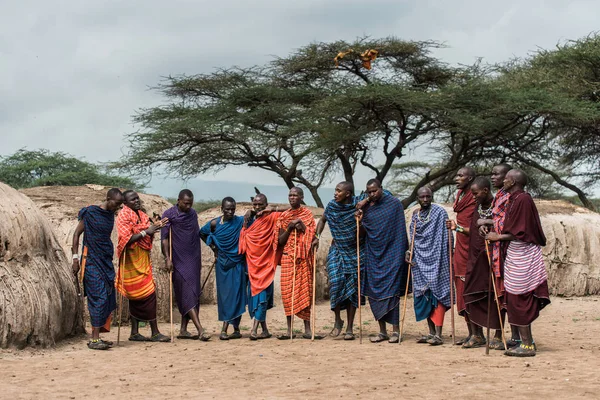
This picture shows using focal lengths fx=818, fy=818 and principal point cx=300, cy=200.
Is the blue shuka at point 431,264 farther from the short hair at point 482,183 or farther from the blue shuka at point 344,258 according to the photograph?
the short hair at point 482,183

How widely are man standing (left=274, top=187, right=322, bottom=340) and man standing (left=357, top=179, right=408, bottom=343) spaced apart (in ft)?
2.44

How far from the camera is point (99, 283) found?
9.37 m

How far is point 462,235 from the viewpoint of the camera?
30.7ft

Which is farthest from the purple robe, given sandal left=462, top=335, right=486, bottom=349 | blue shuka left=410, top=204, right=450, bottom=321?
sandal left=462, top=335, right=486, bottom=349

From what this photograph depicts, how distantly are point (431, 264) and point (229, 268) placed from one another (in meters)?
2.54

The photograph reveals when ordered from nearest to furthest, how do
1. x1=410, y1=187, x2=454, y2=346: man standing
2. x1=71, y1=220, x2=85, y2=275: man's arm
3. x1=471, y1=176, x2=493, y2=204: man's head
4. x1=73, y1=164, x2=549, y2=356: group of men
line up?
x1=471, y1=176, x2=493, y2=204: man's head < x1=73, y1=164, x2=549, y2=356: group of men < x1=71, y1=220, x2=85, y2=275: man's arm < x1=410, y1=187, x2=454, y2=346: man standing

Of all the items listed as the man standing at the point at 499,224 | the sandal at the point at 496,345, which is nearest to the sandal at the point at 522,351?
the man standing at the point at 499,224

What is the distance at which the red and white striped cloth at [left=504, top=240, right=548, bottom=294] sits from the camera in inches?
324

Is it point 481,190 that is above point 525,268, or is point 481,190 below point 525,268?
above

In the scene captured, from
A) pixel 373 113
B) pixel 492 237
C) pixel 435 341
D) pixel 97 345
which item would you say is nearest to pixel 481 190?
pixel 492 237

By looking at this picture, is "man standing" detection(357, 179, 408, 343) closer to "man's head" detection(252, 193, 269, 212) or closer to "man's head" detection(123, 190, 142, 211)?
"man's head" detection(252, 193, 269, 212)

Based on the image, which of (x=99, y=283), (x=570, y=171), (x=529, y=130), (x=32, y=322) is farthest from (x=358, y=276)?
(x=570, y=171)

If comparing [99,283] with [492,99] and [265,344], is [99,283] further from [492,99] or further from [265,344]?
[492,99]

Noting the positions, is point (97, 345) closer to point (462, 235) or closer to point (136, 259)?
point (136, 259)
